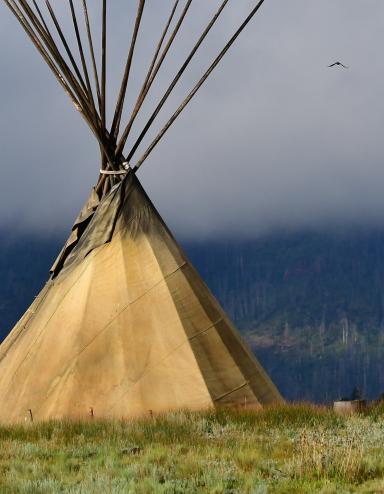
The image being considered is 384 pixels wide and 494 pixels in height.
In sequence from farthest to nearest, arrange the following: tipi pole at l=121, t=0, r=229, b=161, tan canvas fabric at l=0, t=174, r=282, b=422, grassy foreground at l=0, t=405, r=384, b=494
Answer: tipi pole at l=121, t=0, r=229, b=161, tan canvas fabric at l=0, t=174, r=282, b=422, grassy foreground at l=0, t=405, r=384, b=494

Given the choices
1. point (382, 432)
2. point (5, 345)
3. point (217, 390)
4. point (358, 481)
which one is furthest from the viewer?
point (5, 345)

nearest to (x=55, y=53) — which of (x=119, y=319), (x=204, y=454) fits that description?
(x=119, y=319)

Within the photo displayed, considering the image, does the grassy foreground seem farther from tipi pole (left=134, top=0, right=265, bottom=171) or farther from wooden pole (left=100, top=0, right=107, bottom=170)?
wooden pole (left=100, top=0, right=107, bottom=170)

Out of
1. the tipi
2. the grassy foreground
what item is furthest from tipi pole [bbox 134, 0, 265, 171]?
the grassy foreground

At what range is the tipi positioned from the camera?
1404 cm

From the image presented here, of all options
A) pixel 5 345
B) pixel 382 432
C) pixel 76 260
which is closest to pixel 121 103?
pixel 76 260

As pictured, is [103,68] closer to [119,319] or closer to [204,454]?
[119,319]

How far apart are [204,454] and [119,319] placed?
4188 millimetres

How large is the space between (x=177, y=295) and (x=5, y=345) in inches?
141

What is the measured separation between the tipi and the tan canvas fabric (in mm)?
17

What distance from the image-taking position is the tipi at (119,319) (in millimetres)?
14039

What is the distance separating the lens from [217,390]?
13961mm

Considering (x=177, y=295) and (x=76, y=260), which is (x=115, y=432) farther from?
(x=76, y=260)

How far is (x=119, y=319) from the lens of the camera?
14.4 m
